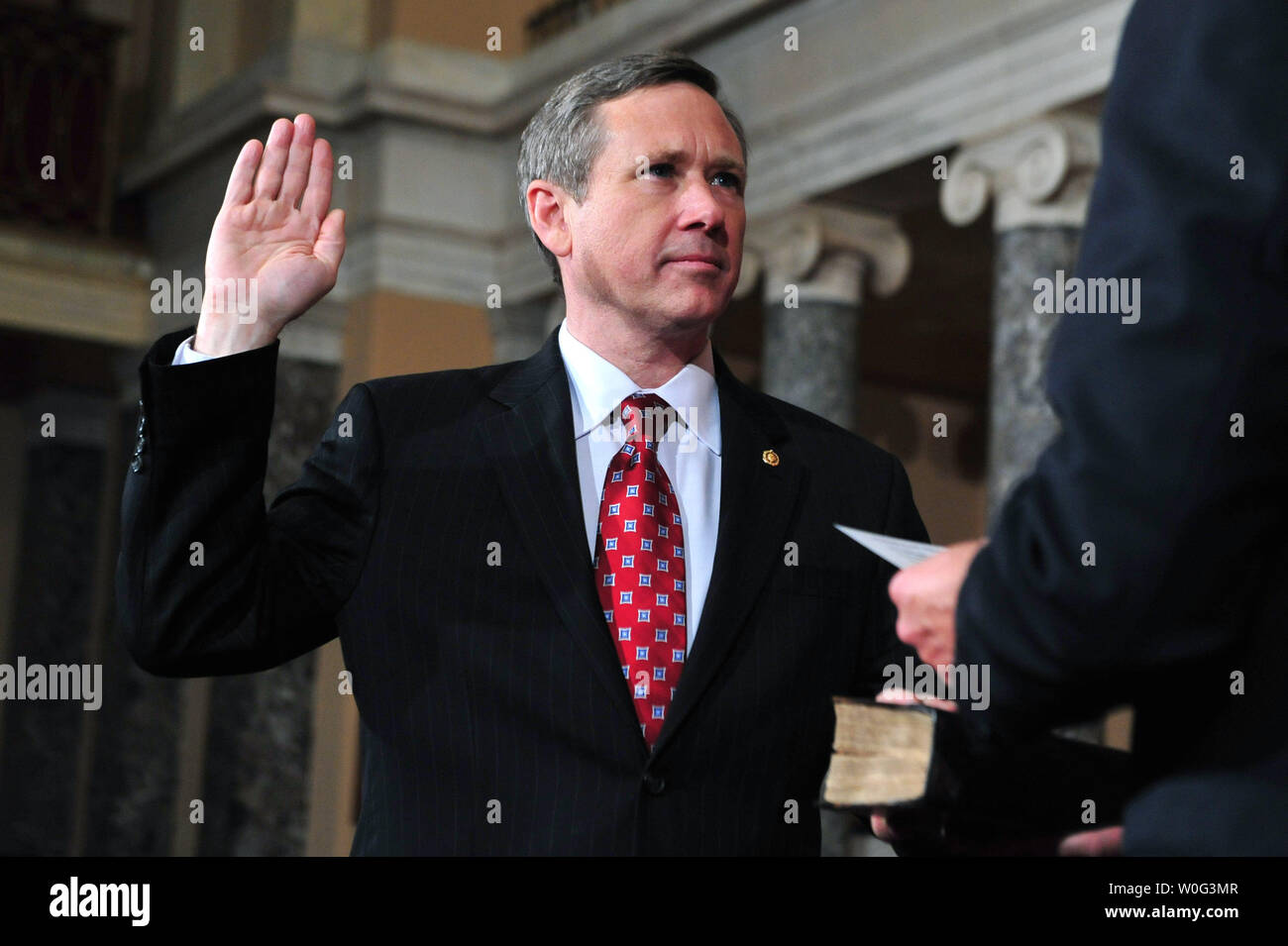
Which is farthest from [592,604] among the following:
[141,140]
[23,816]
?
[23,816]

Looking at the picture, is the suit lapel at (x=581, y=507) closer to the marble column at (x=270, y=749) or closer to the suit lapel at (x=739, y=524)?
the suit lapel at (x=739, y=524)

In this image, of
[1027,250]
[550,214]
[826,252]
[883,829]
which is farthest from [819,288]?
[883,829]

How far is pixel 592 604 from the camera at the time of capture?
2.42m

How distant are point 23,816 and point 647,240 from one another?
12.1m

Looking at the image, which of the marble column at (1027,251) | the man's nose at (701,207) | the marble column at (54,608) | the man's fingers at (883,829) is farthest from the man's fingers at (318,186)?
the marble column at (54,608)

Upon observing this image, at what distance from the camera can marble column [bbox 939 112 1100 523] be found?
7480 mm

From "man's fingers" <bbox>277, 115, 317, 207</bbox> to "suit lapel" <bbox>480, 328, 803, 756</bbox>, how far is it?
437 millimetres

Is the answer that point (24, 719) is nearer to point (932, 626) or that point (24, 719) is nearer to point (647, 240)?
point (647, 240)

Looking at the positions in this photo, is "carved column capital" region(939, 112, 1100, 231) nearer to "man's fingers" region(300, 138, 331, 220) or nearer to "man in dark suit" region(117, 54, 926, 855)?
"man in dark suit" region(117, 54, 926, 855)

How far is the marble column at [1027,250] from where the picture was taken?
748cm

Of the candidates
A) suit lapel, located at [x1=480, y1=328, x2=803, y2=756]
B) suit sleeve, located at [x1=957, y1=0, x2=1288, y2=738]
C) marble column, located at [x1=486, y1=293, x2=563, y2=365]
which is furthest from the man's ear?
marble column, located at [x1=486, y1=293, x2=563, y2=365]

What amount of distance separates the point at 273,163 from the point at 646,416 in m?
0.64

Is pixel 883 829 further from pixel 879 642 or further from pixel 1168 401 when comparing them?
pixel 879 642

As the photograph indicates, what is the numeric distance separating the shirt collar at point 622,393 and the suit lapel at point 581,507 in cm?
2
